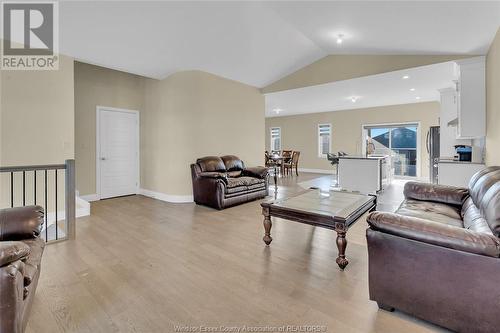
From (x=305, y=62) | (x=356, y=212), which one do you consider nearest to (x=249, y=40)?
(x=305, y=62)

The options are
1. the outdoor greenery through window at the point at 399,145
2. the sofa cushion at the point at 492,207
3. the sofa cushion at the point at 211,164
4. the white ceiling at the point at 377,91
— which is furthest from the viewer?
the outdoor greenery through window at the point at 399,145

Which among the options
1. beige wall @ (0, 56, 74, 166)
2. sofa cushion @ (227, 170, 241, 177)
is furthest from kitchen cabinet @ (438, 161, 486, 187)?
beige wall @ (0, 56, 74, 166)

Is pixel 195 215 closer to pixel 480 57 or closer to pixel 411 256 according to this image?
pixel 411 256

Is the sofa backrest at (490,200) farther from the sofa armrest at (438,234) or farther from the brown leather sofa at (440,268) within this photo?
the sofa armrest at (438,234)

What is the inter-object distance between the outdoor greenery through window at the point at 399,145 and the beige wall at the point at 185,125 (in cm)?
581

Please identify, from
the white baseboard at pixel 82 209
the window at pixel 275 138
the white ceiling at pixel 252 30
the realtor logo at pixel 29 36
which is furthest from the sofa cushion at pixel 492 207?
the window at pixel 275 138

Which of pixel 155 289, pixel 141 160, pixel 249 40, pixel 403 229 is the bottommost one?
pixel 155 289

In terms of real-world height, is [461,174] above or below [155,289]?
above

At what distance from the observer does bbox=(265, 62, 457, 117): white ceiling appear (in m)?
4.92

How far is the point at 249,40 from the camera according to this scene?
4453mm

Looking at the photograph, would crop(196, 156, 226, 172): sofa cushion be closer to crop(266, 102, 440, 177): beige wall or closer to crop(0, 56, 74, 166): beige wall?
crop(0, 56, 74, 166): beige wall

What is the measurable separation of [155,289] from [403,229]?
1861 millimetres

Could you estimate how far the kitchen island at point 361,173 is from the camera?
579cm

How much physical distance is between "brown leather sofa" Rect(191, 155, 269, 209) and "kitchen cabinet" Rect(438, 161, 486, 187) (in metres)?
3.13
